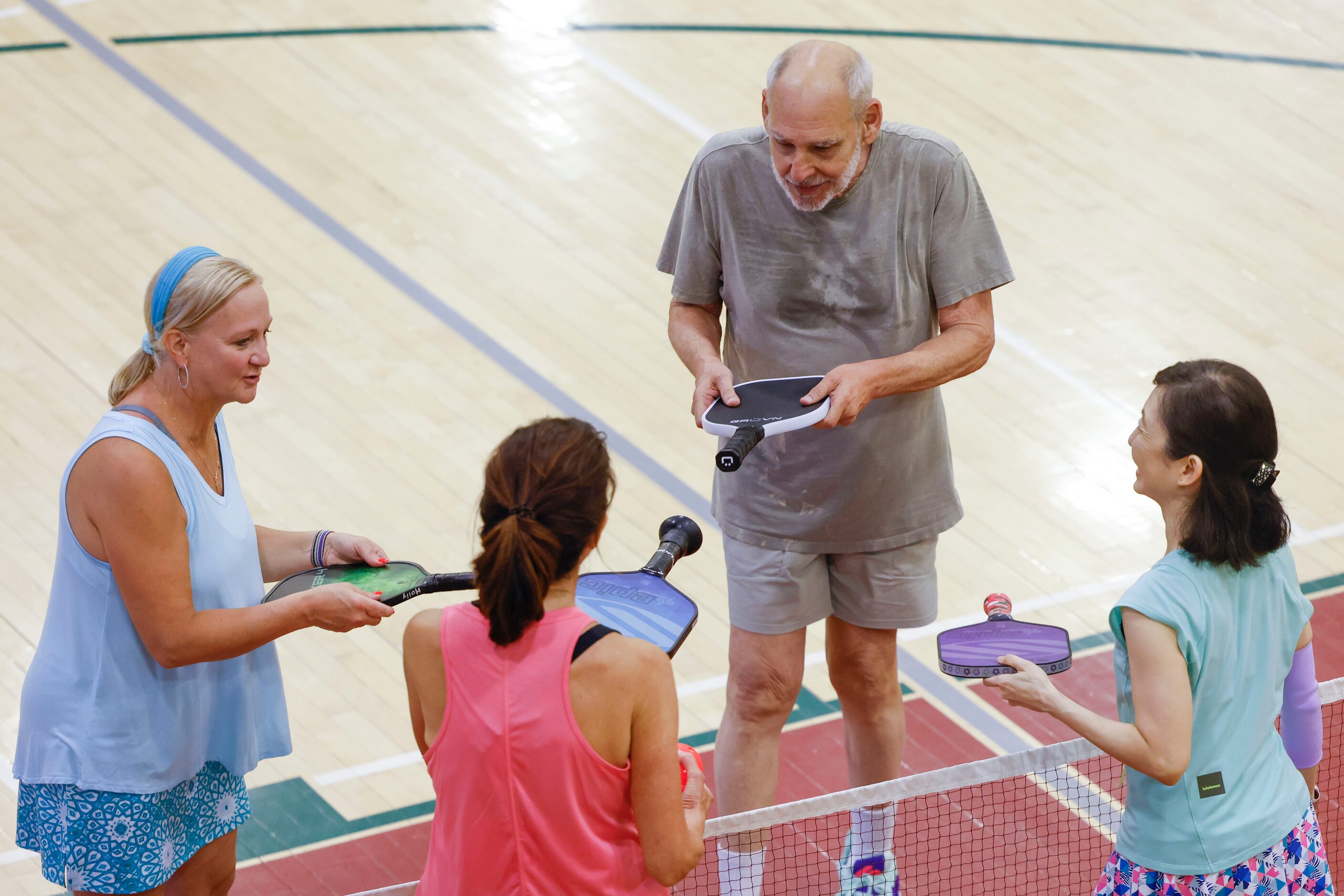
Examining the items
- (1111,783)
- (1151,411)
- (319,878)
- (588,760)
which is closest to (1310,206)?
(1111,783)

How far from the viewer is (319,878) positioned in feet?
14.8

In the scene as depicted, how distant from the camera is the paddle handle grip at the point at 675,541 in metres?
3.33

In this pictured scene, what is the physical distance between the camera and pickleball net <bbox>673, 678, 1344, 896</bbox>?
4.17 meters

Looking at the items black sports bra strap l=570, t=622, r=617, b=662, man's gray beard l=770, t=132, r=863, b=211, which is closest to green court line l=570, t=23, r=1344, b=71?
man's gray beard l=770, t=132, r=863, b=211

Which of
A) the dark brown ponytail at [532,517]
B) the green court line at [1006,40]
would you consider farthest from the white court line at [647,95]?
the dark brown ponytail at [532,517]

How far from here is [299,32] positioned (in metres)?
9.12

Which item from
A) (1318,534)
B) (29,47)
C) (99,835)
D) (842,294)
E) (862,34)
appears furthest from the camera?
(862,34)

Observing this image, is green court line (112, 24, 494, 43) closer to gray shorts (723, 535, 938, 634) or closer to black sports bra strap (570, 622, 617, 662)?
gray shorts (723, 535, 938, 634)

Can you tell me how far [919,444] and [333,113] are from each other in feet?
18.3

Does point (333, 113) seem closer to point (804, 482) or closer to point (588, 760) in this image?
point (804, 482)

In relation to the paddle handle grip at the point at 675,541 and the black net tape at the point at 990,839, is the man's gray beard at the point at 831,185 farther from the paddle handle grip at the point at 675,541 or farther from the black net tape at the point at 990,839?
the black net tape at the point at 990,839

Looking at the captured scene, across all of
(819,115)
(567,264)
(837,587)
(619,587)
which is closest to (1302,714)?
(837,587)

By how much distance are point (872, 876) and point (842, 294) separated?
159 centimetres

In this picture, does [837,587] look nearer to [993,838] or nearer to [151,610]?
[993,838]
